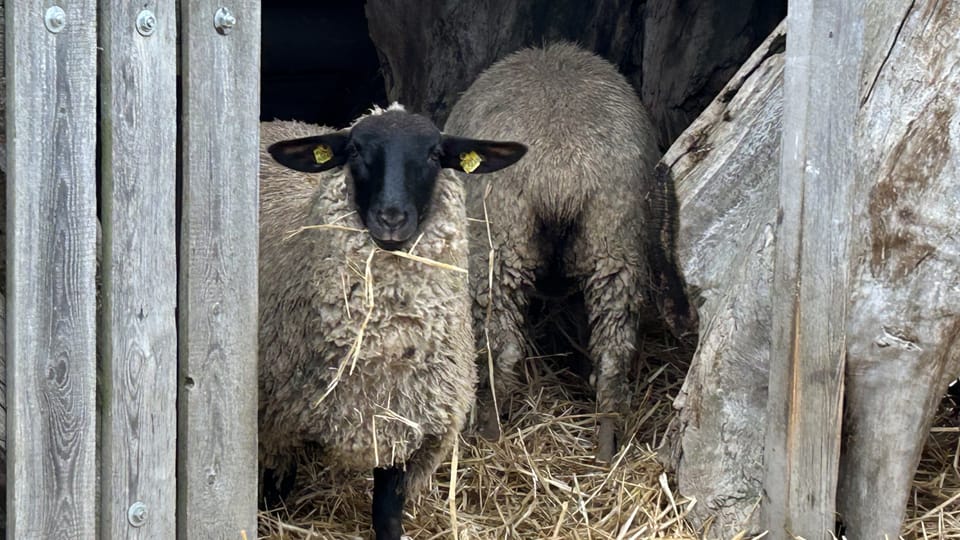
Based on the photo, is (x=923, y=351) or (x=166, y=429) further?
(x=923, y=351)

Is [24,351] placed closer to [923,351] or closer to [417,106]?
[923,351]

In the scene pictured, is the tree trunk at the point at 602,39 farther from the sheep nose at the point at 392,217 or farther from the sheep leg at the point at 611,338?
the sheep nose at the point at 392,217

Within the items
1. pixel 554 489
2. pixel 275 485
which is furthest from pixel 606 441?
pixel 275 485

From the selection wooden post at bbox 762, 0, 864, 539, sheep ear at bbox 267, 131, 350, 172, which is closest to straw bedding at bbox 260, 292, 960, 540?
wooden post at bbox 762, 0, 864, 539

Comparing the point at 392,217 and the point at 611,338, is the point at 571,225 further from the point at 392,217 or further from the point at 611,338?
the point at 392,217

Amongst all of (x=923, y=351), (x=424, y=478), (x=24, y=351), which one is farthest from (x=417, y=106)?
(x=24, y=351)

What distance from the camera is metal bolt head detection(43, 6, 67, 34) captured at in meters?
3.14

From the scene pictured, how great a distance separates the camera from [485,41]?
22.6 ft

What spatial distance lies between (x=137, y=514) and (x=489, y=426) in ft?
7.71

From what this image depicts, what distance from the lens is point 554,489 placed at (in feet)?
17.0

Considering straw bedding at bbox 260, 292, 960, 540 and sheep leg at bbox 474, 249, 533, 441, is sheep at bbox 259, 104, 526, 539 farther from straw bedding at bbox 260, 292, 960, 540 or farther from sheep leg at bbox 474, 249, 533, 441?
sheep leg at bbox 474, 249, 533, 441

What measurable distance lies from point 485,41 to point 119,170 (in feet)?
12.5

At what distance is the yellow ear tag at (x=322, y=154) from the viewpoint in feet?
14.5

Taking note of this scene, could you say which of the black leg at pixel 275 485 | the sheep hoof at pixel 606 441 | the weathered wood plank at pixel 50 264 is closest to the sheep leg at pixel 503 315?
the sheep hoof at pixel 606 441
